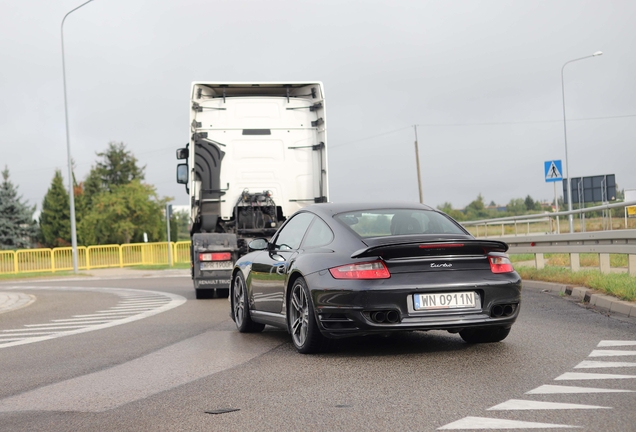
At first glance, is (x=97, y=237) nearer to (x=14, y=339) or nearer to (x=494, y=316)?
(x=14, y=339)

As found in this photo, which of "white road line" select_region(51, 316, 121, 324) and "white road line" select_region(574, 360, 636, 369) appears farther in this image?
"white road line" select_region(51, 316, 121, 324)

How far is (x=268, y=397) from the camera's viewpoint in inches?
239

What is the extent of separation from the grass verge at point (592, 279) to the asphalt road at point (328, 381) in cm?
78

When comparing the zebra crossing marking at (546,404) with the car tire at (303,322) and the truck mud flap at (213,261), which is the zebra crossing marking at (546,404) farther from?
the truck mud flap at (213,261)

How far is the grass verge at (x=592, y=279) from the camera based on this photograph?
37.6 feet

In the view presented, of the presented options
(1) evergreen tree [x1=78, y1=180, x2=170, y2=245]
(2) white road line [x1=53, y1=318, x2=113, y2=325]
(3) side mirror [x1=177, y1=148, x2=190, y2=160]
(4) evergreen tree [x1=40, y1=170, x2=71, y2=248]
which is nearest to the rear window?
(2) white road line [x1=53, y1=318, x2=113, y2=325]

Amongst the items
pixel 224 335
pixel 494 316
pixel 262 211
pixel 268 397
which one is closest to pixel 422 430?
pixel 268 397

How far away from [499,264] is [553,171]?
2035 cm

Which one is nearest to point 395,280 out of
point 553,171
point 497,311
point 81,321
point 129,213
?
point 497,311

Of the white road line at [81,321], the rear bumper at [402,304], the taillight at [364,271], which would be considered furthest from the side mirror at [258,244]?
the white road line at [81,321]

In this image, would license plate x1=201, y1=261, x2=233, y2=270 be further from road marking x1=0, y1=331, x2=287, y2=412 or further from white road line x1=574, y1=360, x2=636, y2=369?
white road line x1=574, y1=360, x2=636, y2=369

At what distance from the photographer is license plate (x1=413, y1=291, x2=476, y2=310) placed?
7507mm

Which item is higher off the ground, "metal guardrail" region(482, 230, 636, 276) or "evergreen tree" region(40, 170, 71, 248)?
"evergreen tree" region(40, 170, 71, 248)

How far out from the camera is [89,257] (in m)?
46.8
